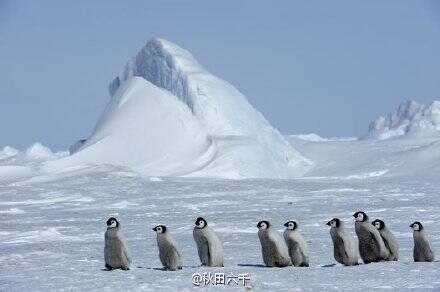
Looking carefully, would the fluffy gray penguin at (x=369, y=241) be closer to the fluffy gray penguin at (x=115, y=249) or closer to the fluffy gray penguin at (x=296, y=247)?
the fluffy gray penguin at (x=296, y=247)

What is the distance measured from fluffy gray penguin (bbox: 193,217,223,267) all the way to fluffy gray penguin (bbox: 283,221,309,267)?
795 millimetres

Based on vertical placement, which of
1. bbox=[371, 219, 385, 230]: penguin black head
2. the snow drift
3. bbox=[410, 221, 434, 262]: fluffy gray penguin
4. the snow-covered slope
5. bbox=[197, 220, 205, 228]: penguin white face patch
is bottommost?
bbox=[410, 221, 434, 262]: fluffy gray penguin

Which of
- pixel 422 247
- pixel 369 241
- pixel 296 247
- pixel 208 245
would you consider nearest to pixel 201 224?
pixel 208 245

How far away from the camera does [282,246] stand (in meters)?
9.39

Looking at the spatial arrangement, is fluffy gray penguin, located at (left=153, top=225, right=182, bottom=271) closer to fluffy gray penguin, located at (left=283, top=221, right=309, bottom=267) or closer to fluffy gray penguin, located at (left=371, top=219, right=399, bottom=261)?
fluffy gray penguin, located at (left=283, top=221, right=309, bottom=267)

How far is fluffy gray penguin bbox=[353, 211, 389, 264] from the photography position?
31.4ft

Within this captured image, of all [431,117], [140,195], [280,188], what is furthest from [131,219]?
[431,117]

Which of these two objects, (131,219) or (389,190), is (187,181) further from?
(131,219)

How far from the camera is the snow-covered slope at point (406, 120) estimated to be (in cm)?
7053

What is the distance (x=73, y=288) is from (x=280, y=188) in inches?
782

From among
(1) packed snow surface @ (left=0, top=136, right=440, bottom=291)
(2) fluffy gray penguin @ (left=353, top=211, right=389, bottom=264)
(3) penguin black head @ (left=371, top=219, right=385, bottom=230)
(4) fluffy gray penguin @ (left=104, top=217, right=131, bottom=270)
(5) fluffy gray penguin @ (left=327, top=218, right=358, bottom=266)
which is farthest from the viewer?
(3) penguin black head @ (left=371, top=219, right=385, bottom=230)

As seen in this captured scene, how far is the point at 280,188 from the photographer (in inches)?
1085

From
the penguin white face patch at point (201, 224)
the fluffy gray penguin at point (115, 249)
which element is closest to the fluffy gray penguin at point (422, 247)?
the penguin white face patch at point (201, 224)

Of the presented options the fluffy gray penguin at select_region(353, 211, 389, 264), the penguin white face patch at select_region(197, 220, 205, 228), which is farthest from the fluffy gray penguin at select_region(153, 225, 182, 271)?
the fluffy gray penguin at select_region(353, 211, 389, 264)
